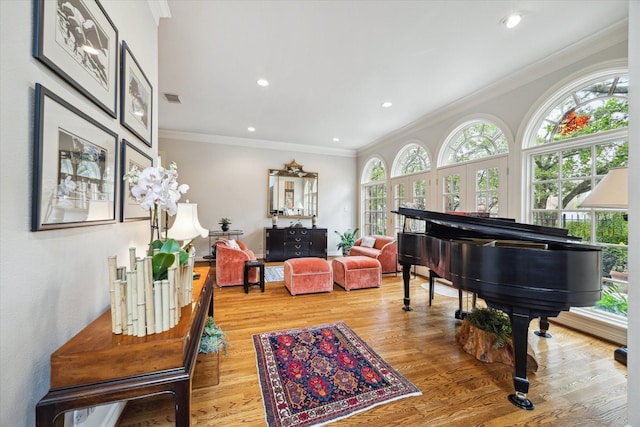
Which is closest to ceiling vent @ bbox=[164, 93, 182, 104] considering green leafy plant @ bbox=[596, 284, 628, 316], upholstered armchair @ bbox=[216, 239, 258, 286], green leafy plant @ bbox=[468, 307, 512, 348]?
upholstered armchair @ bbox=[216, 239, 258, 286]

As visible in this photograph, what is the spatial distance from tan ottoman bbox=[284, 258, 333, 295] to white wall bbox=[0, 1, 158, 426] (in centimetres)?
280

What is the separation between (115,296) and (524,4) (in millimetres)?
3539

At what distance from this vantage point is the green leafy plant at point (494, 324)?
7.09 ft

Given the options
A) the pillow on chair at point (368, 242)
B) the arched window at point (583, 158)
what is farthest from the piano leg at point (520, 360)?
the pillow on chair at point (368, 242)

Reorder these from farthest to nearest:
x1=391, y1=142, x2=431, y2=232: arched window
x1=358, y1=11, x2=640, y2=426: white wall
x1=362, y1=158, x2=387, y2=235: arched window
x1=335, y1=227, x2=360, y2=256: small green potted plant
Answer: x1=335, y1=227, x2=360, y2=256: small green potted plant
x1=362, y1=158, x2=387, y2=235: arched window
x1=391, y1=142, x2=431, y2=232: arched window
x1=358, y1=11, x2=640, y2=426: white wall

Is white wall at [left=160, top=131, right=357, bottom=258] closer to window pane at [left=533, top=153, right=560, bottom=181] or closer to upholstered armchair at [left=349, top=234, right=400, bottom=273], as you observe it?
upholstered armchair at [left=349, top=234, right=400, bottom=273]

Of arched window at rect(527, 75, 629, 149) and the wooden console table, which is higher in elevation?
arched window at rect(527, 75, 629, 149)

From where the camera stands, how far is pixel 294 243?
251 inches

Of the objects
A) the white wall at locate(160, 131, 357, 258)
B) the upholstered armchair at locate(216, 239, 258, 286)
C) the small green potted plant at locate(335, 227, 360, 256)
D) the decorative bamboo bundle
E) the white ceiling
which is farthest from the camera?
the small green potted plant at locate(335, 227, 360, 256)

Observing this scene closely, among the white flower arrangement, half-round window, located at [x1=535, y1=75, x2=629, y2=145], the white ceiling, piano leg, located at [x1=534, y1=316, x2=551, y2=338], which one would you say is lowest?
piano leg, located at [x1=534, y1=316, x2=551, y2=338]

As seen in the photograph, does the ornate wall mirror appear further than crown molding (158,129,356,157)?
Yes

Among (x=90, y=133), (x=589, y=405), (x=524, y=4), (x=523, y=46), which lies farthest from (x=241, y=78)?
(x=589, y=405)

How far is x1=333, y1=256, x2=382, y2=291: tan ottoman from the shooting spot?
13.3ft

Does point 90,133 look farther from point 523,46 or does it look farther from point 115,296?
point 523,46
